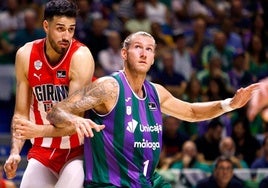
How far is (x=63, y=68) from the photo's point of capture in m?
6.48

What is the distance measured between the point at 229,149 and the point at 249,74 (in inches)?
97.5

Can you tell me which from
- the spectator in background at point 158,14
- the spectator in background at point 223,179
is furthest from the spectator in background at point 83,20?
→ the spectator in background at point 223,179

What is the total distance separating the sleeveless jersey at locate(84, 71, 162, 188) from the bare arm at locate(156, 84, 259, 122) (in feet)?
1.58

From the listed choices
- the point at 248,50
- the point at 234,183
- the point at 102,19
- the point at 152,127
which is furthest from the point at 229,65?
the point at 152,127

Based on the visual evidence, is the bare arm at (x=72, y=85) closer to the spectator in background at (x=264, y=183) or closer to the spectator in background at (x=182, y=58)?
the spectator in background at (x=264, y=183)

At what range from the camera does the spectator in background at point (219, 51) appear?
14.0 meters

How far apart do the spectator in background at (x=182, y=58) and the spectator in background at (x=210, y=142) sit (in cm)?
201

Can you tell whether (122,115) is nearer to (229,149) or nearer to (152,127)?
(152,127)

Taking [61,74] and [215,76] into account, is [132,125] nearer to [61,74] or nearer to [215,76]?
[61,74]

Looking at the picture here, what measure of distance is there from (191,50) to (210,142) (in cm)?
297

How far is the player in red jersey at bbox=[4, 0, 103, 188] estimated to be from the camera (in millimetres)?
6398

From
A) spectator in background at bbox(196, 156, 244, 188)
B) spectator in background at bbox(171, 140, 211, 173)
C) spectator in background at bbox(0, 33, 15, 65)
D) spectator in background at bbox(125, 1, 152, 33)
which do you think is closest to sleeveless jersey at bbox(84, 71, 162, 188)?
spectator in background at bbox(196, 156, 244, 188)

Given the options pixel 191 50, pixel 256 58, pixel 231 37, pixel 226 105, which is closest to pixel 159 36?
pixel 191 50

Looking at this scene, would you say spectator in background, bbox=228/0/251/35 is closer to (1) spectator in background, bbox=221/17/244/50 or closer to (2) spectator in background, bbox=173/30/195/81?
(1) spectator in background, bbox=221/17/244/50
